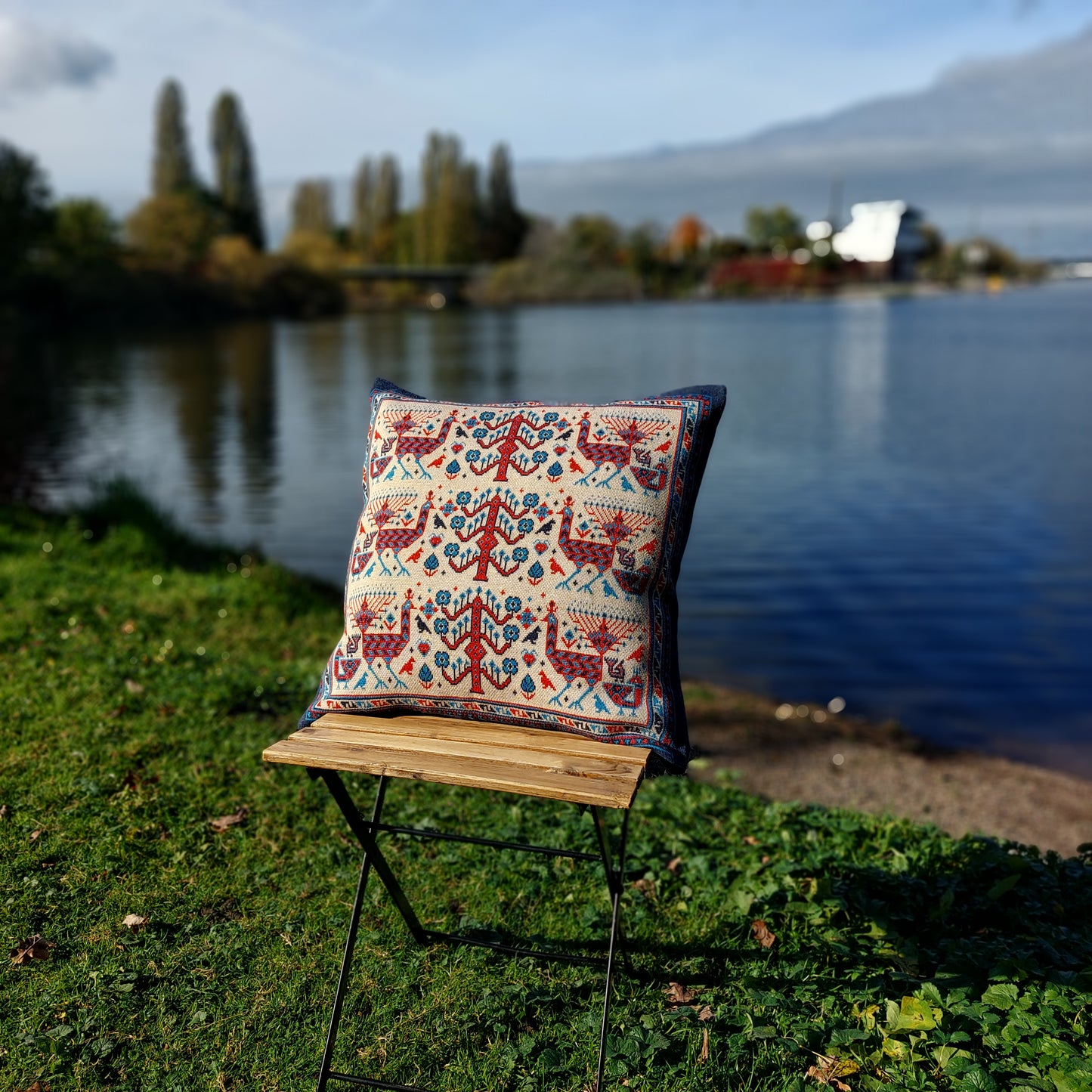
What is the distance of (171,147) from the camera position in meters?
73.8

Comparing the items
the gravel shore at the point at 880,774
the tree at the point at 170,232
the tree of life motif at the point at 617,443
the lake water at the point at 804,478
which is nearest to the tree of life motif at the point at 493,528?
the tree of life motif at the point at 617,443

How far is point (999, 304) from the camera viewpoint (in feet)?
258

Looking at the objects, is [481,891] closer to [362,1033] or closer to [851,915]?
[362,1033]

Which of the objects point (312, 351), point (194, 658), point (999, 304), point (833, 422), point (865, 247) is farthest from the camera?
point (865, 247)

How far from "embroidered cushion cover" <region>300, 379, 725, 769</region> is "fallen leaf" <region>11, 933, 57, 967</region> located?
3.37 feet

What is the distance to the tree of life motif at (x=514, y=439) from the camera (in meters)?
2.89

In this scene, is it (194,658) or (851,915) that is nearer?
(851,915)

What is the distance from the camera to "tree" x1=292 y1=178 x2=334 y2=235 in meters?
98.5

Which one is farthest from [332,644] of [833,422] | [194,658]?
[833,422]

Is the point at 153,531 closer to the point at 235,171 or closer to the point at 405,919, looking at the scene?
the point at 405,919

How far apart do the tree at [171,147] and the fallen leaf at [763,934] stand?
77368 millimetres

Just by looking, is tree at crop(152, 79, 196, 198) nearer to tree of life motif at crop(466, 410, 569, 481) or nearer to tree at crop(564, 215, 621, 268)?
tree at crop(564, 215, 621, 268)

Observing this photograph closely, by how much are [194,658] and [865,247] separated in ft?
517

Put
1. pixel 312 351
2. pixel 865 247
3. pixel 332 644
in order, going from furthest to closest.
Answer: pixel 865 247 < pixel 312 351 < pixel 332 644
